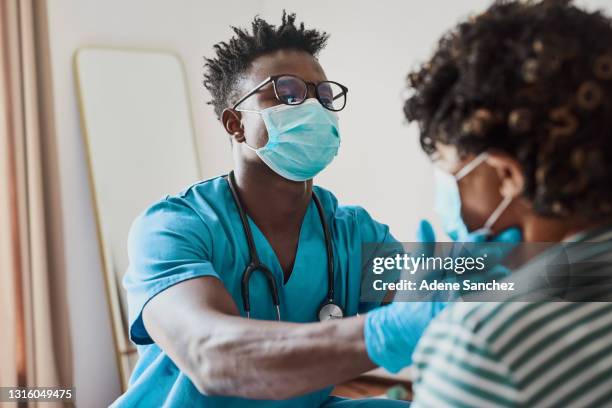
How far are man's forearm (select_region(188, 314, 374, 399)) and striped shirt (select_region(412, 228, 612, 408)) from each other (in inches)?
8.1

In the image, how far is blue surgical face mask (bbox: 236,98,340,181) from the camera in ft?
4.96

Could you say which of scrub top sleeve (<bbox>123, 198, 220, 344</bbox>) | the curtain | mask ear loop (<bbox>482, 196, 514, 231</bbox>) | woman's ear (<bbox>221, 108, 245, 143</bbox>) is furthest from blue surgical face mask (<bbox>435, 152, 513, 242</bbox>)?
the curtain

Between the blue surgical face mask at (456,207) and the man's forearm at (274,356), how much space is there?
193 mm

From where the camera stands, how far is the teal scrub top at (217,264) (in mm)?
1212

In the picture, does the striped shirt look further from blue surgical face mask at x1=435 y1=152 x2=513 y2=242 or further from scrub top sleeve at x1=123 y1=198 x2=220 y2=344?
scrub top sleeve at x1=123 y1=198 x2=220 y2=344

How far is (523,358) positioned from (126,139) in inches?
93.0

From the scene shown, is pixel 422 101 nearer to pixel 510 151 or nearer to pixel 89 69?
pixel 510 151

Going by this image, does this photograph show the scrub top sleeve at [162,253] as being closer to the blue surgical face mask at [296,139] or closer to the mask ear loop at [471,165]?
the blue surgical face mask at [296,139]

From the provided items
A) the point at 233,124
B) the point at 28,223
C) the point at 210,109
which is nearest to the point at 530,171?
the point at 233,124

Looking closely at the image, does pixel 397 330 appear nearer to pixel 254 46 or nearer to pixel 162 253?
pixel 162 253

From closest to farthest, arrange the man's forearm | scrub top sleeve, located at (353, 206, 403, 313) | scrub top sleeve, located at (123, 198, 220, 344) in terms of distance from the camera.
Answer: the man's forearm
scrub top sleeve, located at (123, 198, 220, 344)
scrub top sleeve, located at (353, 206, 403, 313)

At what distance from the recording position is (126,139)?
2777 mm

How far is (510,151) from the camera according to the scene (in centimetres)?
78

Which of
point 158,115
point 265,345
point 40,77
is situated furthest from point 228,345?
point 158,115
